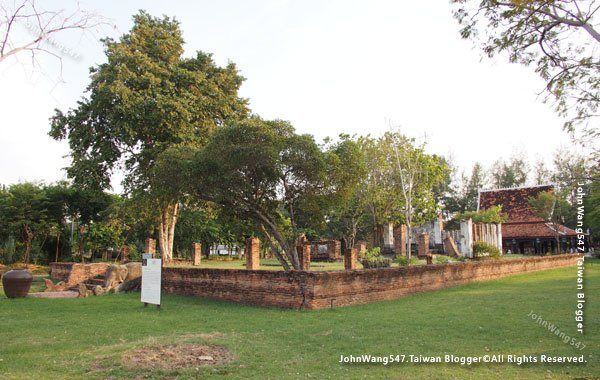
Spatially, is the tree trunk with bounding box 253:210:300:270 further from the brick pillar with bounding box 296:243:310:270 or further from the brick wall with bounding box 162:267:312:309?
the brick pillar with bounding box 296:243:310:270

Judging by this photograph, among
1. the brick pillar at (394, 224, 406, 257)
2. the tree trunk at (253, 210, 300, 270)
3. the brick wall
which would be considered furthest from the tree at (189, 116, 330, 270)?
the brick pillar at (394, 224, 406, 257)

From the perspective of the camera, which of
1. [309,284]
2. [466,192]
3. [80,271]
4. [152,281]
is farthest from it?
[466,192]

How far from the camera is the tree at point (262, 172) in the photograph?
12297 mm

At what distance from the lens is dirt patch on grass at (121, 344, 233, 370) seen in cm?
611

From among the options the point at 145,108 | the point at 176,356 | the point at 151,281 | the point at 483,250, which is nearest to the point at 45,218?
the point at 145,108

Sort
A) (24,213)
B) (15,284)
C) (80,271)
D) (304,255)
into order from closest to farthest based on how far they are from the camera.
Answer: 1. (15,284)
2. (80,271)
3. (304,255)
4. (24,213)

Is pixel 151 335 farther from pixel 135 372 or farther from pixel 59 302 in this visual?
pixel 59 302

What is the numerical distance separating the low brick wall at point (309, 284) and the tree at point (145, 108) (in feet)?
23.8

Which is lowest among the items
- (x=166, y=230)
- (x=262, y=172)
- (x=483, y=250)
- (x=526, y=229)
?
(x=483, y=250)

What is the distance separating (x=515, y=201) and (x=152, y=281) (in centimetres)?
3511

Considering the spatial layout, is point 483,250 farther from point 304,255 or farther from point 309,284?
point 309,284

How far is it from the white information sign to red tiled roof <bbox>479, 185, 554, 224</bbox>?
3352 cm

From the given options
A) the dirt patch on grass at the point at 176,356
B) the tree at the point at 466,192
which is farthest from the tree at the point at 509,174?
the dirt patch on grass at the point at 176,356

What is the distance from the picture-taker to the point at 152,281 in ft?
37.8
